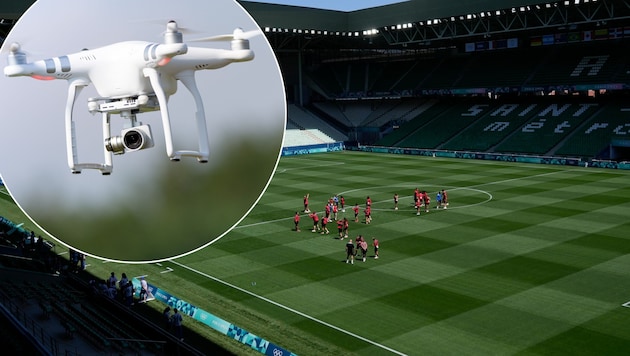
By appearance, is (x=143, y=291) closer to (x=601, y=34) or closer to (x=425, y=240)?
(x=425, y=240)

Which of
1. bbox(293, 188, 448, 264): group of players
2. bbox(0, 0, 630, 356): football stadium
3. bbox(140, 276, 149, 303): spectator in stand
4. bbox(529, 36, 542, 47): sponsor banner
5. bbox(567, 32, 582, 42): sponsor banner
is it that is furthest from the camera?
bbox(529, 36, 542, 47): sponsor banner

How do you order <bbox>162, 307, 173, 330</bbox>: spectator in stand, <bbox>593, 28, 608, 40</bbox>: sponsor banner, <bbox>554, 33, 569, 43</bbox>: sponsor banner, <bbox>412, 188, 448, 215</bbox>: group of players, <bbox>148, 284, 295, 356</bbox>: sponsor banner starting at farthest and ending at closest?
<bbox>554, 33, 569, 43</bbox>: sponsor banner
<bbox>593, 28, 608, 40</bbox>: sponsor banner
<bbox>412, 188, 448, 215</bbox>: group of players
<bbox>162, 307, 173, 330</bbox>: spectator in stand
<bbox>148, 284, 295, 356</bbox>: sponsor banner

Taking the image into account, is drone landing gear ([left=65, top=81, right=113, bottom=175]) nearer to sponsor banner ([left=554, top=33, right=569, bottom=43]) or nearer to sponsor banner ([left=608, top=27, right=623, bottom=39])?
sponsor banner ([left=608, top=27, right=623, bottom=39])

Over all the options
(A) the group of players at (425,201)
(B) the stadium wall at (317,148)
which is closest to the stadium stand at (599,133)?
(A) the group of players at (425,201)

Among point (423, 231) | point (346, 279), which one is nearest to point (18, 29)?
point (346, 279)

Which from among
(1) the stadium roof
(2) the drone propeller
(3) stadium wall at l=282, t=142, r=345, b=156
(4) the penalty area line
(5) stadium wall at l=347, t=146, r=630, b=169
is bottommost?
(4) the penalty area line

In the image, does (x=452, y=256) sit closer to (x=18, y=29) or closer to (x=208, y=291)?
(x=208, y=291)

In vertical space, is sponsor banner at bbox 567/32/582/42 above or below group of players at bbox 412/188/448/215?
above

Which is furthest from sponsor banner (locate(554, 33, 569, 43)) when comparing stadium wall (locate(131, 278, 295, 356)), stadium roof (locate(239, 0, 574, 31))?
stadium wall (locate(131, 278, 295, 356))
